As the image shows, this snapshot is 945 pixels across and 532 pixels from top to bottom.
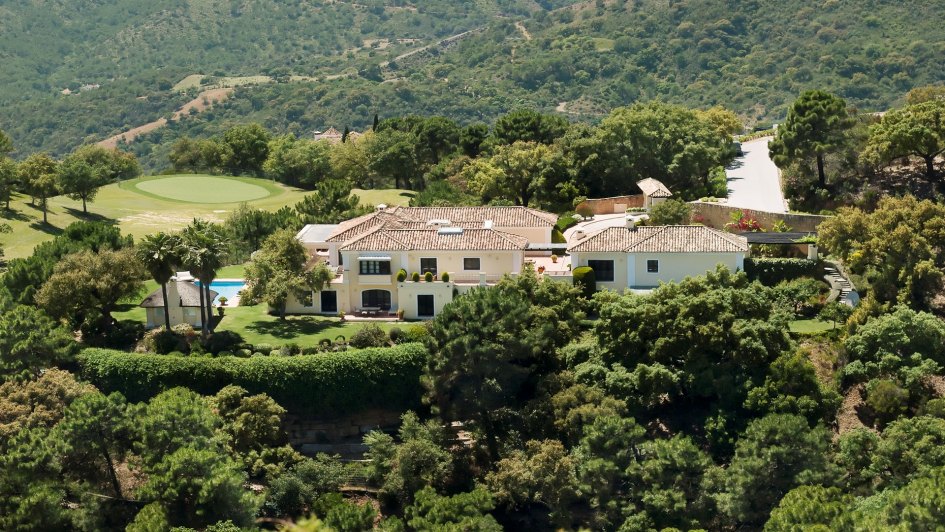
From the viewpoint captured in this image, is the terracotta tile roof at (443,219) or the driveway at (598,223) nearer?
the terracotta tile roof at (443,219)

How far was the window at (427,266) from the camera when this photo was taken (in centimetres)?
6119

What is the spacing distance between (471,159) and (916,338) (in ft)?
141

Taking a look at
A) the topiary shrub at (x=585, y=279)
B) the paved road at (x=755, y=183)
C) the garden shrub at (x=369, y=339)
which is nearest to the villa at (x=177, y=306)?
the garden shrub at (x=369, y=339)

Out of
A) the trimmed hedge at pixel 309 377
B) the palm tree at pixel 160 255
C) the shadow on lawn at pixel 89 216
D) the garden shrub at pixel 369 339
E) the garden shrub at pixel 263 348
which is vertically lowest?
the trimmed hedge at pixel 309 377

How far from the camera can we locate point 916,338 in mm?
51375

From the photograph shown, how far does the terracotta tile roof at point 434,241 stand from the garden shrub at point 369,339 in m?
5.69

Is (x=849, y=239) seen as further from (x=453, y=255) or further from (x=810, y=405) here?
(x=453, y=255)

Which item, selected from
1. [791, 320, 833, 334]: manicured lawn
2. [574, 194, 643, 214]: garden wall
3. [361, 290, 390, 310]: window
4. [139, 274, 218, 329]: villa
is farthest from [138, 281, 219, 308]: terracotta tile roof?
[791, 320, 833, 334]: manicured lawn

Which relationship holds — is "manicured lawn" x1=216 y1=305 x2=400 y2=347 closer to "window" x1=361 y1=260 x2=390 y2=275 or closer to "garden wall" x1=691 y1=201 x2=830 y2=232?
"window" x1=361 y1=260 x2=390 y2=275

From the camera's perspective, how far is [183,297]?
59125 mm

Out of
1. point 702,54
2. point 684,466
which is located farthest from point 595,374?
point 702,54

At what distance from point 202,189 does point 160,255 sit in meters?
44.7

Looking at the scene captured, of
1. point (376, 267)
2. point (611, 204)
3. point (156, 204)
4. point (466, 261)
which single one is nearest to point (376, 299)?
point (376, 267)

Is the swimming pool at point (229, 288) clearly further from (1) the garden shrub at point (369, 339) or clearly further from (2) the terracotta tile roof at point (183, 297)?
(1) the garden shrub at point (369, 339)
